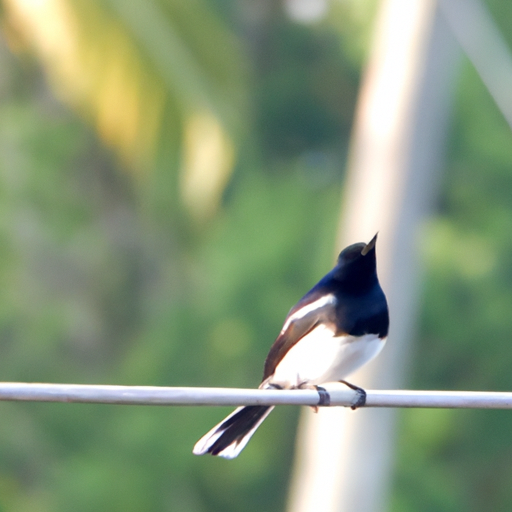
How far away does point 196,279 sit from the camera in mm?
13148

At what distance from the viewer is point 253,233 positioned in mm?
11914

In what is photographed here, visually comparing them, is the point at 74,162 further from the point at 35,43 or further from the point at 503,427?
the point at 503,427

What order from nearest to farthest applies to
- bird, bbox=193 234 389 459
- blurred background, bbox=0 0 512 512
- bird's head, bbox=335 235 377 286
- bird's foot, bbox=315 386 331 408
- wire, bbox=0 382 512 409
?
wire, bbox=0 382 512 409 < bird's foot, bbox=315 386 331 408 < bird, bbox=193 234 389 459 < bird's head, bbox=335 235 377 286 < blurred background, bbox=0 0 512 512

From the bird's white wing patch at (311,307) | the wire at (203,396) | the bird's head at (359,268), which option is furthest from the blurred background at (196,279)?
the wire at (203,396)

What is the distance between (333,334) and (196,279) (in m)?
9.50

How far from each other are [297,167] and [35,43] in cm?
576

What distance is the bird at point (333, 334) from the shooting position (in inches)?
144

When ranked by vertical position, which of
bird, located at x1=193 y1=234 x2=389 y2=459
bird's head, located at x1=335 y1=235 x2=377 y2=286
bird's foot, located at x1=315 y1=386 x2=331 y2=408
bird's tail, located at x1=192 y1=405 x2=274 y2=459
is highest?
bird's head, located at x1=335 y1=235 x2=377 y2=286

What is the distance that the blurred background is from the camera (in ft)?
32.4

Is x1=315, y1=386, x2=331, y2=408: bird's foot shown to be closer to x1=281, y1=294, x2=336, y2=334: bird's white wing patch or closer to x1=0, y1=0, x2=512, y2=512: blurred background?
x1=281, y1=294, x2=336, y2=334: bird's white wing patch

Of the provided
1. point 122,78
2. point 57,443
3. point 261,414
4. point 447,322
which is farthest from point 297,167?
point 261,414

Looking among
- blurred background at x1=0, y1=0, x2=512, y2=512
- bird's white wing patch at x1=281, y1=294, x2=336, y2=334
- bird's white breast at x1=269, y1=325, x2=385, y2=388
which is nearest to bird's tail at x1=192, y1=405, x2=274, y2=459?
bird's white breast at x1=269, y1=325, x2=385, y2=388

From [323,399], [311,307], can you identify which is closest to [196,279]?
[311,307]

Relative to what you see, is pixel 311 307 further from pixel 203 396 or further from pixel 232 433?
pixel 203 396
